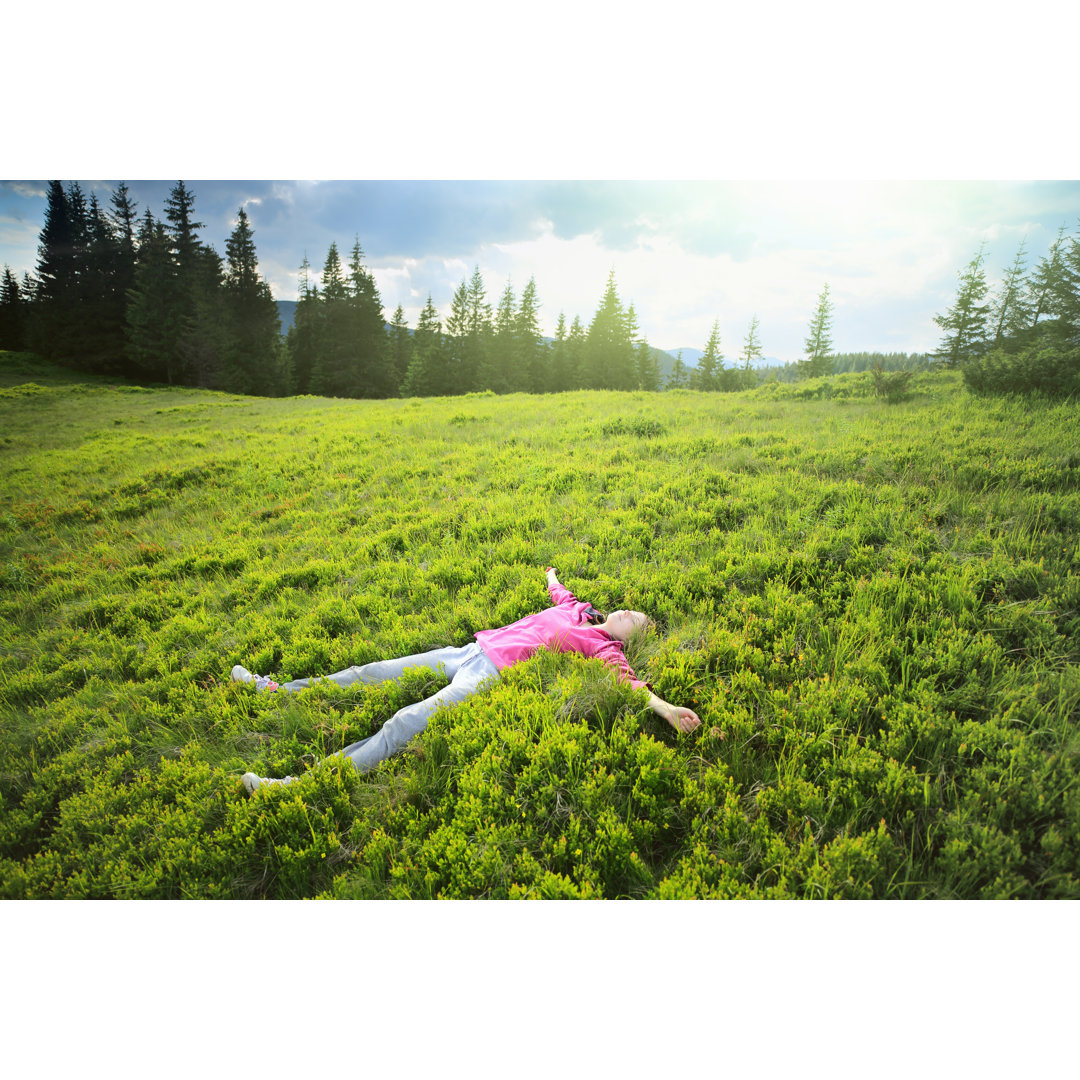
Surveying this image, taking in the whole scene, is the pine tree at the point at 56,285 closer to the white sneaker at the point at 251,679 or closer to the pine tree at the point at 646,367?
the white sneaker at the point at 251,679

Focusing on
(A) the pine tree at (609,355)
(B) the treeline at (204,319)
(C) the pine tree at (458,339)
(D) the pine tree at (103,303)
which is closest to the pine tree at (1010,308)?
(B) the treeline at (204,319)

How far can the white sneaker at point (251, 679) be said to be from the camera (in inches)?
155

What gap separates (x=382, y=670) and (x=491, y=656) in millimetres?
1050

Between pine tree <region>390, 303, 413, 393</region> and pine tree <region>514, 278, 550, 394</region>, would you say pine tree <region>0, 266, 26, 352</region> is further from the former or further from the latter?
pine tree <region>514, 278, 550, 394</region>

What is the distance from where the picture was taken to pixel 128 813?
3.00 m

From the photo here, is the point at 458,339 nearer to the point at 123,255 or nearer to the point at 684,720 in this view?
the point at 123,255

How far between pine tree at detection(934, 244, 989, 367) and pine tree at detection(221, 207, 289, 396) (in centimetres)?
1634

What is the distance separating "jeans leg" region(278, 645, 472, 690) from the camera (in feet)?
12.7

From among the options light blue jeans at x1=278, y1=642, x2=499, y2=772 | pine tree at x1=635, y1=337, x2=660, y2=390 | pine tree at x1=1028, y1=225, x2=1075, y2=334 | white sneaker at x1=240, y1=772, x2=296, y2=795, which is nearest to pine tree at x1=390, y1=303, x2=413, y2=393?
pine tree at x1=635, y1=337, x2=660, y2=390

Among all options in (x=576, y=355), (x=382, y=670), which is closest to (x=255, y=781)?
(x=382, y=670)

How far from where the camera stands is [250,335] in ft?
55.9

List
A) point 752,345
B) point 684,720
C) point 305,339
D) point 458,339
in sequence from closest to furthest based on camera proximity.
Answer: point 684,720 < point 752,345 < point 305,339 < point 458,339

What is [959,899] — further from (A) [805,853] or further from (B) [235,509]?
(B) [235,509]

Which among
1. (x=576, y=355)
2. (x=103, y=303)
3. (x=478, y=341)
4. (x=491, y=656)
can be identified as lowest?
(x=491, y=656)
